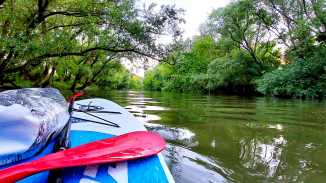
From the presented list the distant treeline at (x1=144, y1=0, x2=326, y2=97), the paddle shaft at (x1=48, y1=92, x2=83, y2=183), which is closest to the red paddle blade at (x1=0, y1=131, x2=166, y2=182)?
the paddle shaft at (x1=48, y1=92, x2=83, y2=183)

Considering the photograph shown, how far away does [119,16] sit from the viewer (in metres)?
4.96

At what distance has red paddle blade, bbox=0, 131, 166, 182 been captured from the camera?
1.66ft

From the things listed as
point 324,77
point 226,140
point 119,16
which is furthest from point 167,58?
Result: point 324,77

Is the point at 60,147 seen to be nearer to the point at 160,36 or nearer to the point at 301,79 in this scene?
the point at 160,36

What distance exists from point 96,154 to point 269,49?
14.9m

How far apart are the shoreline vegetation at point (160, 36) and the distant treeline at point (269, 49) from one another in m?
0.04

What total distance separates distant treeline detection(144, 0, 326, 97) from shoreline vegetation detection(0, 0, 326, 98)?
0.13 feet

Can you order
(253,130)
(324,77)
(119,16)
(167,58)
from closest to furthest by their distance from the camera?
(253,130) < (119,16) < (167,58) < (324,77)

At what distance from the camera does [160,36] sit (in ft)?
18.2

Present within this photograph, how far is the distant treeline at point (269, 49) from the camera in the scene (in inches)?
308

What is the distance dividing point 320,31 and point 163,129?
10526mm

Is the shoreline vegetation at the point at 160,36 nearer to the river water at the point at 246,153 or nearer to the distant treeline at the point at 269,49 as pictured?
the distant treeline at the point at 269,49

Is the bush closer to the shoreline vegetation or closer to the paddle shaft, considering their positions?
the shoreline vegetation

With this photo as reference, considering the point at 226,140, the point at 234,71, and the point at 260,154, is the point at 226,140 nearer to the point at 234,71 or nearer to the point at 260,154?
the point at 260,154
